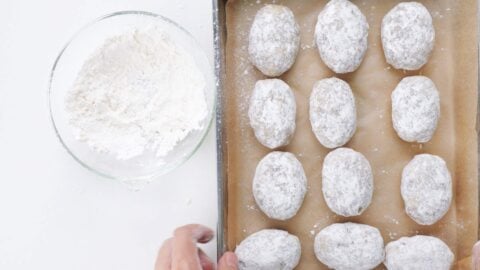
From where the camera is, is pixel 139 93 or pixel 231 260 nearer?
pixel 231 260

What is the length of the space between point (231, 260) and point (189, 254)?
10 cm

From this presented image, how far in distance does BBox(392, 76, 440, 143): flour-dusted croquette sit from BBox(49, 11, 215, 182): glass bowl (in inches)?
15.4

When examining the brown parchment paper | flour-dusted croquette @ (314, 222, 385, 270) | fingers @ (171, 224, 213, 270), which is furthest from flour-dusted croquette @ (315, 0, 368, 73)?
fingers @ (171, 224, 213, 270)

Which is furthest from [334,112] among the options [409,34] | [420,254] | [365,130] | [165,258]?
[165,258]

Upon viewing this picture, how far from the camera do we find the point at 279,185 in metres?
1.36

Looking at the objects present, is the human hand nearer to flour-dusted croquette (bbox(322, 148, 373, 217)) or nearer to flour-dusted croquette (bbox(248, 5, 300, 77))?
flour-dusted croquette (bbox(322, 148, 373, 217))

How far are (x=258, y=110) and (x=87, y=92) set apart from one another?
14.1 inches

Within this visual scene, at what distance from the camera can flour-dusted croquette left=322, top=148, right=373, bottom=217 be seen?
1.36 m

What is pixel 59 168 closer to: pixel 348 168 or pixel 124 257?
pixel 124 257

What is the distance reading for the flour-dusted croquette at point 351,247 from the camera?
1.35m

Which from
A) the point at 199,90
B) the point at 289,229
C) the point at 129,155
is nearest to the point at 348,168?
the point at 289,229

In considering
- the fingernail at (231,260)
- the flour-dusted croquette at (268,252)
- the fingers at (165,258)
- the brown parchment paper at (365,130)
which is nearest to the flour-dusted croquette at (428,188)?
the brown parchment paper at (365,130)

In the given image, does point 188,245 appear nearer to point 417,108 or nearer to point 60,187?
point 60,187

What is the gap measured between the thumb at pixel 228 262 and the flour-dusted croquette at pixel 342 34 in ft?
1.42
